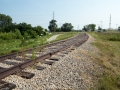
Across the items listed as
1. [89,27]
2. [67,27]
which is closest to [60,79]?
[67,27]

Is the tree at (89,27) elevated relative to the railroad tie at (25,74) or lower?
elevated

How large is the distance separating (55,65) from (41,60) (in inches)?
35.8

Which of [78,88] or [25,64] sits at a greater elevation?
[25,64]

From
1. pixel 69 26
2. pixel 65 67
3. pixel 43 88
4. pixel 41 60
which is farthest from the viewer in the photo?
pixel 69 26

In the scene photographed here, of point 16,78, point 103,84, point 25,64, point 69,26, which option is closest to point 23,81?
point 16,78

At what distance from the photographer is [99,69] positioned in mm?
5797

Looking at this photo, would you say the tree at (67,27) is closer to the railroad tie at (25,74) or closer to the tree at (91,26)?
the tree at (91,26)

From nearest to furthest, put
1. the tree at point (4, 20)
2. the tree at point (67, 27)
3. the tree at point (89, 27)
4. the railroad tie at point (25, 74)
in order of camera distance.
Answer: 1. the railroad tie at point (25, 74)
2. the tree at point (4, 20)
3. the tree at point (67, 27)
4. the tree at point (89, 27)

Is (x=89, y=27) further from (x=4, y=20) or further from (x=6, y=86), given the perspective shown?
(x=6, y=86)

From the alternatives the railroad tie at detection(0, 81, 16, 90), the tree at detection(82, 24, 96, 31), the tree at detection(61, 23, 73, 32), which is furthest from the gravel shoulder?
the tree at detection(82, 24, 96, 31)

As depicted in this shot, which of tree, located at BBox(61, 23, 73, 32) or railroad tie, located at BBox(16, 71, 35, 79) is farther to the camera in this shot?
tree, located at BBox(61, 23, 73, 32)

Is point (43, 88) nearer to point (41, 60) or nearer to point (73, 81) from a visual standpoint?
point (73, 81)

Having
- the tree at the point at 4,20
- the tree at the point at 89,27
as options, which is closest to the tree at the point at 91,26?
the tree at the point at 89,27

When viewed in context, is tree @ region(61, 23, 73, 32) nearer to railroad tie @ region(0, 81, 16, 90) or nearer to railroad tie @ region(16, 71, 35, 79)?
railroad tie @ region(16, 71, 35, 79)
